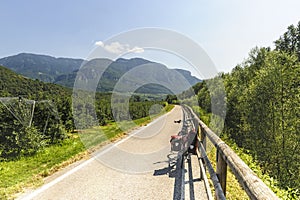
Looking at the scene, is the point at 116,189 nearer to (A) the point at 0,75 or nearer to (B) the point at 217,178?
(B) the point at 217,178

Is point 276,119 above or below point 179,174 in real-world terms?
above

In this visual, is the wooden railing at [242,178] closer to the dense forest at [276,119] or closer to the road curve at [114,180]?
the road curve at [114,180]

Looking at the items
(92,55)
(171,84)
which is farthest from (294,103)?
(92,55)

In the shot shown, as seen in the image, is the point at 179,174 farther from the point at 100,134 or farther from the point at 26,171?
the point at 100,134

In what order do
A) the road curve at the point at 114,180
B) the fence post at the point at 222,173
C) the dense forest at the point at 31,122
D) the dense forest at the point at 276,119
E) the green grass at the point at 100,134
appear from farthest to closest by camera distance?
the dense forest at the point at 276,119 → the green grass at the point at 100,134 → the dense forest at the point at 31,122 → the road curve at the point at 114,180 → the fence post at the point at 222,173

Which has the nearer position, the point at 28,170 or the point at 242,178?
the point at 242,178

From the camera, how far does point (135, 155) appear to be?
7961 millimetres

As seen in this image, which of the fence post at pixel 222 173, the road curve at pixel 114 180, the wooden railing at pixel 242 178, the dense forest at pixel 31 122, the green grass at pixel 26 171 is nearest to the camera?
the wooden railing at pixel 242 178

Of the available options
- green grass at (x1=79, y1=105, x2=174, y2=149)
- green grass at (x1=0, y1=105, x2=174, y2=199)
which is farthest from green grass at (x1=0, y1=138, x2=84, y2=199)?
green grass at (x1=79, y1=105, x2=174, y2=149)

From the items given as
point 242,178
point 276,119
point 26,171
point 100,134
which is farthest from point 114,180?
point 276,119

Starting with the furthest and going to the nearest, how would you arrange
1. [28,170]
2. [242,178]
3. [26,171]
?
[28,170]
[26,171]
[242,178]

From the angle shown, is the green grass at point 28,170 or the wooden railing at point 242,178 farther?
the green grass at point 28,170

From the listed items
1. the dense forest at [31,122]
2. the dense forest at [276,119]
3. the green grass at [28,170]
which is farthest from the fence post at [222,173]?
the dense forest at [276,119]

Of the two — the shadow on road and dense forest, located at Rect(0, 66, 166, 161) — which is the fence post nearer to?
the shadow on road
